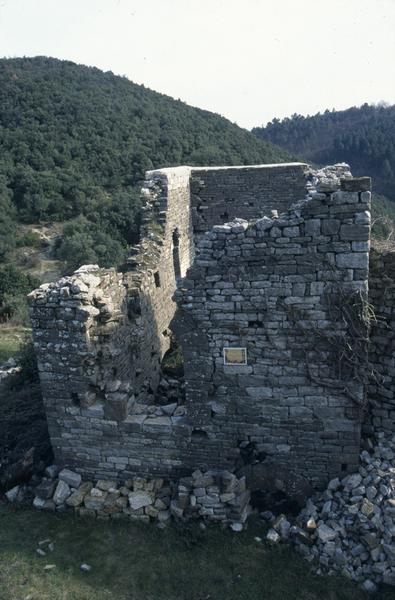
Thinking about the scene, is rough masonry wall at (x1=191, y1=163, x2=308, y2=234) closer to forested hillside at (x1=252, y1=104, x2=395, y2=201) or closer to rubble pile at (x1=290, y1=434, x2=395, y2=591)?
rubble pile at (x1=290, y1=434, x2=395, y2=591)

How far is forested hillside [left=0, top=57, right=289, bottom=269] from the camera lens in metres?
34.1

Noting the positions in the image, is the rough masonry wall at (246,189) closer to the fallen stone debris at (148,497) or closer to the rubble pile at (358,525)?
the rubble pile at (358,525)

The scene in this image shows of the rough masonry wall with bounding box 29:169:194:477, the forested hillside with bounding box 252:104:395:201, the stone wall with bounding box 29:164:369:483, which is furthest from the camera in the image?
the forested hillside with bounding box 252:104:395:201

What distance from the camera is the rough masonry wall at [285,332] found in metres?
6.00

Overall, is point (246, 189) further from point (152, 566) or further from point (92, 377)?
point (152, 566)

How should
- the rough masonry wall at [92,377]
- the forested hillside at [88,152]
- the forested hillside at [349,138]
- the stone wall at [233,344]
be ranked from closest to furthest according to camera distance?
the stone wall at [233,344]
the rough masonry wall at [92,377]
the forested hillside at [88,152]
the forested hillside at [349,138]

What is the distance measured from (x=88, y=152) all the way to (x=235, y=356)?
127 feet

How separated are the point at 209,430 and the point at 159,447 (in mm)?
819

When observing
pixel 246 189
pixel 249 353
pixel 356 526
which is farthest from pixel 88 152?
pixel 356 526

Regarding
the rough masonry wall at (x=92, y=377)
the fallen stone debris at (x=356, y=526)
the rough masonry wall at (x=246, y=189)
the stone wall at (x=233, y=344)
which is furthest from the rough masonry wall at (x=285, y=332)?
the rough masonry wall at (x=246, y=189)

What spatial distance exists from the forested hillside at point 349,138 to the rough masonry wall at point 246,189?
1330 inches

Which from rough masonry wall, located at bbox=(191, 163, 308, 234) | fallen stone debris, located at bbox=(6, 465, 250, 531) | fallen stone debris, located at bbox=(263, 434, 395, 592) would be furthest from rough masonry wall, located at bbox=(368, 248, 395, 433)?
rough masonry wall, located at bbox=(191, 163, 308, 234)

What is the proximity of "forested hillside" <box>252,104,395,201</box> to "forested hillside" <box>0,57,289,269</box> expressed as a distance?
12379 mm

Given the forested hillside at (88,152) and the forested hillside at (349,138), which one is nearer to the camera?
the forested hillside at (88,152)
